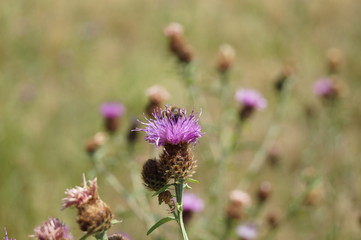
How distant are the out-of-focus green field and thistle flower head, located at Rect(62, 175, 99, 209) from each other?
2.05 m

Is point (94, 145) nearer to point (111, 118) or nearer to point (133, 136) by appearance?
point (133, 136)

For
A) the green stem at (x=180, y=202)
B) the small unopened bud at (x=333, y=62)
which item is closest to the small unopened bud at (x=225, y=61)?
the small unopened bud at (x=333, y=62)

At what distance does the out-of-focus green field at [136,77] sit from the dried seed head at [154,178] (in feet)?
6.08

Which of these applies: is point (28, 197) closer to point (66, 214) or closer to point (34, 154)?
point (66, 214)

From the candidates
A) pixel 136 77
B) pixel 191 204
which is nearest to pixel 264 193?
pixel 191 204

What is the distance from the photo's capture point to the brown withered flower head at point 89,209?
4.84 ft

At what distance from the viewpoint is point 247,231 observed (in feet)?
11.3

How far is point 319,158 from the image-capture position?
5.91m

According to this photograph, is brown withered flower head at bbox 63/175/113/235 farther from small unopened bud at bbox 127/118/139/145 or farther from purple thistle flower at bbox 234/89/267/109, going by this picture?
purple thistle flower at bbox 234/89/267/109

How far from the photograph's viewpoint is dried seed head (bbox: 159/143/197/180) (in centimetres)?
167

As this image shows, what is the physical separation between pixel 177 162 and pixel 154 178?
12cm

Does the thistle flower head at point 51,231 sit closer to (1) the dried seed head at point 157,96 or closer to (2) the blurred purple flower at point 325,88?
(1) the dried seed head at point 157,96

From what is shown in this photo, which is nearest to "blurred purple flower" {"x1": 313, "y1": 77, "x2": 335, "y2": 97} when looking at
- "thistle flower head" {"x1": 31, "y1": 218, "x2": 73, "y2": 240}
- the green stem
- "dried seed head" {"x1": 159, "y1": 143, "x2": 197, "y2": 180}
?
"dried seed head" {"x1": 159, "y1": 143, "x2": 197, "y2": 180}

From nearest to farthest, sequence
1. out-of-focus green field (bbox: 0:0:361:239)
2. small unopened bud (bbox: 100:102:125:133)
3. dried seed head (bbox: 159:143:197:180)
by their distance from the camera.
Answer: dried seed head (bbox: 159:143:197:180), small unopened bud (bbox: 100:102:125:133), out-of-focus green field (bbox: 0:0:361:239)
